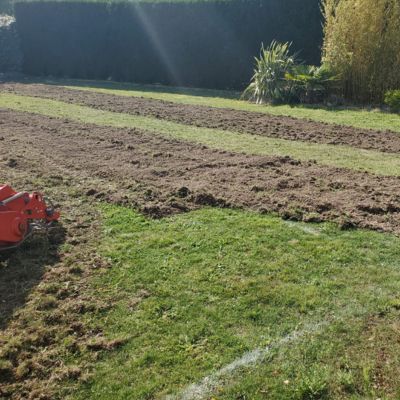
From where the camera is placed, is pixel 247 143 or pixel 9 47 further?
pixel 9 47

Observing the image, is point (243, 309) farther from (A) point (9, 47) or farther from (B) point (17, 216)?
(A) point (9, 47)

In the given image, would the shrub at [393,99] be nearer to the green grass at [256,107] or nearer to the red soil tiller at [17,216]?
the green grass at [256,107]

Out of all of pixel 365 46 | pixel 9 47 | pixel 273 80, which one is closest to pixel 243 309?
pixel 365 46

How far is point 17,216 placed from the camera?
4188 millimetres

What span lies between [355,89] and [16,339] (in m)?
12.0

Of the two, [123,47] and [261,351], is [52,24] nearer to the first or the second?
[123,47]

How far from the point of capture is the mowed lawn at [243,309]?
2924mm

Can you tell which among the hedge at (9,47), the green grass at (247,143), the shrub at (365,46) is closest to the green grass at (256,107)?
the shrub at (365,46)

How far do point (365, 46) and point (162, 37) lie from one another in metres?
10.9

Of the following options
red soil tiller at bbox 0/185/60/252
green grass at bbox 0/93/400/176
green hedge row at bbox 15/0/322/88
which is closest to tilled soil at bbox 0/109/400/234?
green grass at bbox 0/93/400/176

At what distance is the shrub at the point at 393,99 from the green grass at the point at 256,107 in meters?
0.29

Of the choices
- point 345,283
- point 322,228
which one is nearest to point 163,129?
point 322,228

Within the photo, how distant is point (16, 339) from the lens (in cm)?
332

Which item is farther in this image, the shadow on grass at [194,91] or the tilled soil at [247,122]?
the shadow on grass at [194,91]
